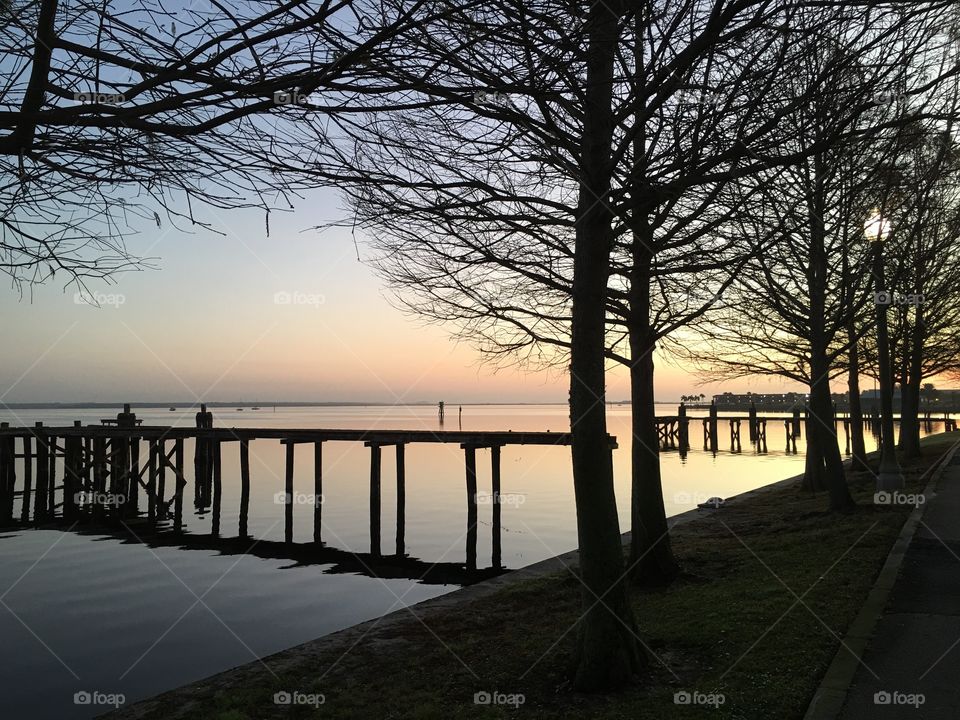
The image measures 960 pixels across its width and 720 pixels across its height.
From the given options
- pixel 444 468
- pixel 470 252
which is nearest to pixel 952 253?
pixel 470 252

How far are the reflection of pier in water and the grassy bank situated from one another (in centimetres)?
711

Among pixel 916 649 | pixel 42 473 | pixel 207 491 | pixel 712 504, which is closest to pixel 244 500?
pixel 207 491

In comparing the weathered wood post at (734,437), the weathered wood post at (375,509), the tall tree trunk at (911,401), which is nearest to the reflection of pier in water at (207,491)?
the weathered wood post at (375,509)

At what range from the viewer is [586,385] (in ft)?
22.4

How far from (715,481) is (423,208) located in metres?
32.4

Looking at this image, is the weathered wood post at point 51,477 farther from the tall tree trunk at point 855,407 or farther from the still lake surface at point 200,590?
the tall tree trunk at point 855,407

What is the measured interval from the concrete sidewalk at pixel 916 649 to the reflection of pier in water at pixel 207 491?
10.1 meters

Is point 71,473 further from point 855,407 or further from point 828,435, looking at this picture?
point 855,407

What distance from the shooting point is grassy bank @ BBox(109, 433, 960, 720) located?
244 inches

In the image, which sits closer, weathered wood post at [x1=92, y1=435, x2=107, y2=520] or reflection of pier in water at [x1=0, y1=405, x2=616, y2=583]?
reflection of pier in water at [x1=0, y1=405, x2=616, y2=583]

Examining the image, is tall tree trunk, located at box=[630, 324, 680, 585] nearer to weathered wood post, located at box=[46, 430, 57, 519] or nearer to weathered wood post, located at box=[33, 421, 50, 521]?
weathered wood post, located at box=[33, 421, 50, 521]

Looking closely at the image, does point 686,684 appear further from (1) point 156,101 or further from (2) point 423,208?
(1) point 156,101

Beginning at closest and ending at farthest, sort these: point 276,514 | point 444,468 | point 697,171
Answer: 1. point 697,171
2. point 276,514
3. point 444,468

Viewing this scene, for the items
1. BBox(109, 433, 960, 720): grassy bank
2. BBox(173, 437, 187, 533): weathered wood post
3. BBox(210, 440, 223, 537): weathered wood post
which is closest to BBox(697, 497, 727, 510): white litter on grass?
BBox(109, 433, 960, 720): grassy bank
